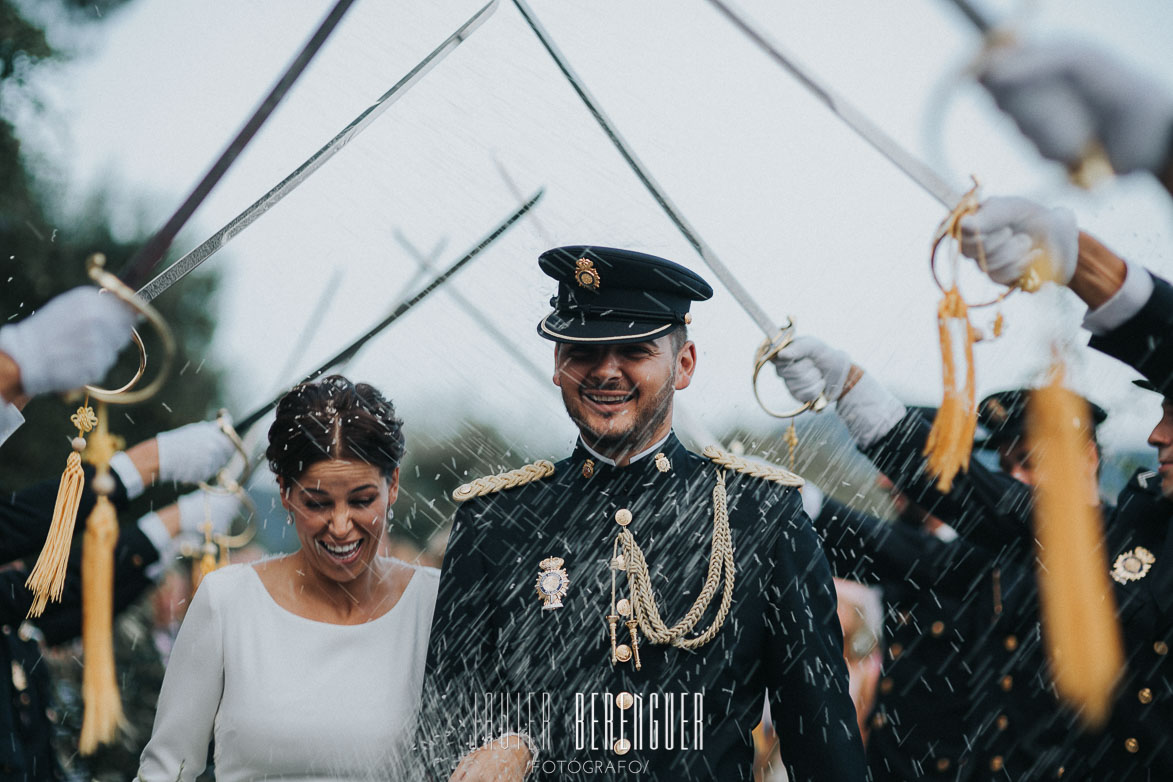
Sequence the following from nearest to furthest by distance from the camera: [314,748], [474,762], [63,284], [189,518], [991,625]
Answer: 1. [474,762]
2. [314,748]
3. [991,625]
4. [189,518]
5. [63,284]

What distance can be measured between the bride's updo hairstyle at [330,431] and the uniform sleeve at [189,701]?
39cm

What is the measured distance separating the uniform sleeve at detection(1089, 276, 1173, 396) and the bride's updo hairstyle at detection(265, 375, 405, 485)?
5.36ft

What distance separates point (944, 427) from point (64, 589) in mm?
2452

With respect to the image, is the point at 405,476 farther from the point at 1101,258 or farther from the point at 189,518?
the point at 1101,258

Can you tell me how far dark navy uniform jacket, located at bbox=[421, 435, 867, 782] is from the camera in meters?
2.51

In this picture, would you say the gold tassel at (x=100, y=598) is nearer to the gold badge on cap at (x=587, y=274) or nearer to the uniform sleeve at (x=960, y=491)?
the gold badge on cap at (x=587, y=274)

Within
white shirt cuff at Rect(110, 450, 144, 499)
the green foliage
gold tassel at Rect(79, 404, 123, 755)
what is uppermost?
white shirt cuff at Rect(110, 450, 144, 499)

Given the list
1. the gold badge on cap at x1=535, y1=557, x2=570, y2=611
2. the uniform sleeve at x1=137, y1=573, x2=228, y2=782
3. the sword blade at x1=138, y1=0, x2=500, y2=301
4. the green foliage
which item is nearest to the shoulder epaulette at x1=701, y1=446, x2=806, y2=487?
the gold badge on cap at x1=535, y1=557, x2=570, y2=611

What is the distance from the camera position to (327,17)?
11.7ft

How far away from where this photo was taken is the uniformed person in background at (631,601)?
99.0 inches

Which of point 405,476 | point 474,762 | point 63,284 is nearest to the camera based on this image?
point 474,762

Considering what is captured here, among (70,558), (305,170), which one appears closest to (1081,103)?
(305,170)

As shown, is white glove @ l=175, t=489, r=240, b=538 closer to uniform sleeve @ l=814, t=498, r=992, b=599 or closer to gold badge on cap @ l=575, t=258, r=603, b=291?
gold badge on cap @ l=575, t=258, r=603, b=291

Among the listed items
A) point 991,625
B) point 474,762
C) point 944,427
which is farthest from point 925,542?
point 474,762
